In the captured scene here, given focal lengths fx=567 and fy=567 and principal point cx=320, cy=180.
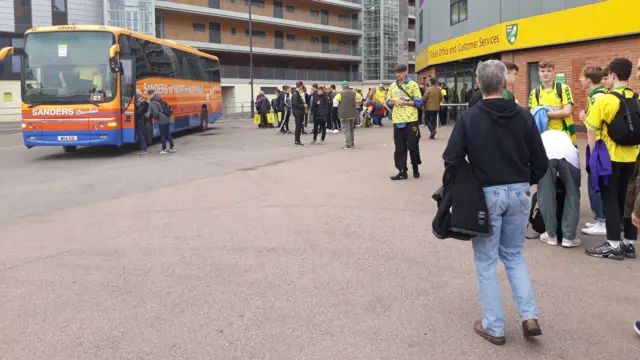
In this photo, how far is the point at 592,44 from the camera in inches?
638

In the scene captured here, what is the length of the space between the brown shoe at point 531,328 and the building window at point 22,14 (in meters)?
41.1

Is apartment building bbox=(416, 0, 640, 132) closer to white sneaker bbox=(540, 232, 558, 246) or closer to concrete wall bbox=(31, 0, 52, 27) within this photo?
white sneaker bbox=(540, 232, 558, 246)

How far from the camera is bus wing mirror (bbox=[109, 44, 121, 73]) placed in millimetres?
13570

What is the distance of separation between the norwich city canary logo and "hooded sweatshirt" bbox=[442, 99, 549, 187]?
17.2 m

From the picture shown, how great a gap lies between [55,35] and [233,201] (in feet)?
27.5

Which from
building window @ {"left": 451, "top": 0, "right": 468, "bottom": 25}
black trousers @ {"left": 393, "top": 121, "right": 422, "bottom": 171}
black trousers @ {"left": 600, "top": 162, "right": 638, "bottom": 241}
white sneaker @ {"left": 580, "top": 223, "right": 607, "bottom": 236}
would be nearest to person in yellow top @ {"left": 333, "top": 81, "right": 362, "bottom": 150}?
black trousers @ {"left": 393, "top": 121, "right": 422, "bottom": 171}

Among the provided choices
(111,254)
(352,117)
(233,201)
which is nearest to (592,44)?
(352,117)

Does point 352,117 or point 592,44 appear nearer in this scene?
point 352,117

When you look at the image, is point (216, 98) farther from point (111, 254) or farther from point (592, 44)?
point (111, 254)

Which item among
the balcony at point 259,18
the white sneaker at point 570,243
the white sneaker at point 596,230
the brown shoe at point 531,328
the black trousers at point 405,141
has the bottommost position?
the brown shoe at point 531,328

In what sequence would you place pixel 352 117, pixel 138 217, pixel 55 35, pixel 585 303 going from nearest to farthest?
pixel 585 303
pixel 138 217
pixel 55 35
pixel 352 117

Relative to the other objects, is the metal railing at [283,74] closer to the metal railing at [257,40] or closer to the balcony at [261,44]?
the balcony at [261,44]

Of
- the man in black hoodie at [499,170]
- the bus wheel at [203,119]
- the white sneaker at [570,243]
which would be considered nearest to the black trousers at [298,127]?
the bus wheel at [203,119]

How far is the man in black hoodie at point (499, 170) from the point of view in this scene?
140 inches
